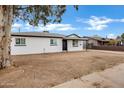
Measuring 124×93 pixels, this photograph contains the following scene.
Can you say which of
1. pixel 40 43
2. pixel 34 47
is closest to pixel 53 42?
pixel 40 43

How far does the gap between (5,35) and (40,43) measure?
1395 cm

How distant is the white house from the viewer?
2181cm

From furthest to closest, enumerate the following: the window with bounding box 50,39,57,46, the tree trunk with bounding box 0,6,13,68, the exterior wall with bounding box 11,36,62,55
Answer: the window with bounding box 50,39,57,46, the exterior wall with bounding box 11,36,62,55, the tree trunk with bounding box 0,6,13,68

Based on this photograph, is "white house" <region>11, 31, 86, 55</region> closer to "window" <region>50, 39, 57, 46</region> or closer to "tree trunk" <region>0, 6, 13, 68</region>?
Result: "window" <region>50, 39, 57, 46</region>

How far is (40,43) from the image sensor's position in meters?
24.3

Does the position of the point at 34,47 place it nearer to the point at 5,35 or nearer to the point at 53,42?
the point at 53,42

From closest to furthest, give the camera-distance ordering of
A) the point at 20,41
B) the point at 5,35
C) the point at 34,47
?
1. the point at 5,35
2. the point at 20,41
3. the point at 34,47

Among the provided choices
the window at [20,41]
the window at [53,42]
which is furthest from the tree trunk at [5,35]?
the window at [53,42]

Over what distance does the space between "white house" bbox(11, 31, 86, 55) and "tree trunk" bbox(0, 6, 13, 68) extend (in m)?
10.8

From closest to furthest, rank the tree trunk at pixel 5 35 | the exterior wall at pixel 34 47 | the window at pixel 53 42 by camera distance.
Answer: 1. the tree trunk at pixel 5 35
2. the exterior wall at pixel 34 47
3. the window at pixel 53 42

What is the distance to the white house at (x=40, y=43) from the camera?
21812mm

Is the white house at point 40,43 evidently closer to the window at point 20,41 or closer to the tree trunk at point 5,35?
the window at point 20,41

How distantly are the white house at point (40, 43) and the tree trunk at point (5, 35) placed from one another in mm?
10846

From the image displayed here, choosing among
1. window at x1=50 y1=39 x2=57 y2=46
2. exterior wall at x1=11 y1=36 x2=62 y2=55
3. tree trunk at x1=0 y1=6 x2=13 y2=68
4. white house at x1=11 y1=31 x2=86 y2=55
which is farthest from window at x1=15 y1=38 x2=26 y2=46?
tree trunk at x1=0 y1=6 x2=13 y2=68
